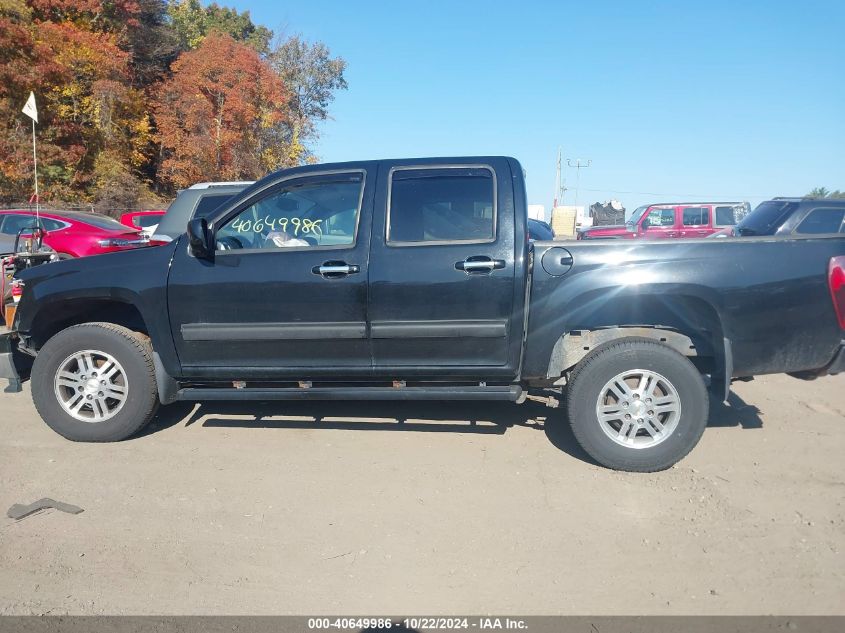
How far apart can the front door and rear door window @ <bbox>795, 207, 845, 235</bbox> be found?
812 cm

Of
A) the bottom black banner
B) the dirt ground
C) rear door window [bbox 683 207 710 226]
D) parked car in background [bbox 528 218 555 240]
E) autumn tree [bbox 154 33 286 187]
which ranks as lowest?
the bottom black banner

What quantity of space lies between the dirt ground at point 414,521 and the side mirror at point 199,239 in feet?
4.47

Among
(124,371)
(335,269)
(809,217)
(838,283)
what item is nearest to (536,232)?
(335,269)

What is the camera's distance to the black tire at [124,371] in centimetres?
435

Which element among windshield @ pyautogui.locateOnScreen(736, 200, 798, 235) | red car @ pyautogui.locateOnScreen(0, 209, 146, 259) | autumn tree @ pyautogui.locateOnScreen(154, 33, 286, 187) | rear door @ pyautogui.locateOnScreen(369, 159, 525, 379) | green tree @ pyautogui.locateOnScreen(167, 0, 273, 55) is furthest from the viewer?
green tree @ pyautogui.locateOnScreen(167, 0, 273, 55)

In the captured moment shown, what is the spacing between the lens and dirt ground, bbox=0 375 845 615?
9.20ft

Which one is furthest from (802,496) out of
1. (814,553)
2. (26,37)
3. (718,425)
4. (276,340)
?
(26,37)

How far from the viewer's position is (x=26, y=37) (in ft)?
81.3

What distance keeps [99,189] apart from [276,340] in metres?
27.9

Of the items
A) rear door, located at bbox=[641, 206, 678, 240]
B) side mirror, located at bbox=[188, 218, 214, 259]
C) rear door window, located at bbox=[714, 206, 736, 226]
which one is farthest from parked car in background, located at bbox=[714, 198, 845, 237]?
side mirror, located at bbox=[188, 218, 214, 259]

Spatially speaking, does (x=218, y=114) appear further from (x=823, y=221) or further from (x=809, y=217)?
(x=823, y=221)

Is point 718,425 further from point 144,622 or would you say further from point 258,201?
point 144,622

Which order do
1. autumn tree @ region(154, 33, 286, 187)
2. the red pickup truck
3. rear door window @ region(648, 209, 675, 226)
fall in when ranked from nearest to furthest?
1. the red pickup truck
2. rear door window @ region(648, 209, 675, 226)
3. autumn tree @ region(154, 33, 286, 187)

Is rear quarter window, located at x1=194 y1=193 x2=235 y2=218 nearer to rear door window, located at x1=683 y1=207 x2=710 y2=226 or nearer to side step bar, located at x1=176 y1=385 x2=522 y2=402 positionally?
side step bar, located at x1=176 y1=385 x2=522 y2=402
